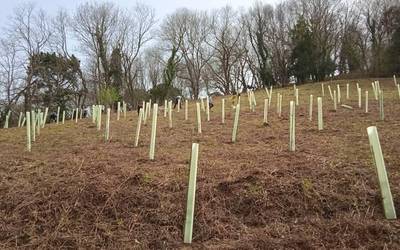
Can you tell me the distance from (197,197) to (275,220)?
116 cm

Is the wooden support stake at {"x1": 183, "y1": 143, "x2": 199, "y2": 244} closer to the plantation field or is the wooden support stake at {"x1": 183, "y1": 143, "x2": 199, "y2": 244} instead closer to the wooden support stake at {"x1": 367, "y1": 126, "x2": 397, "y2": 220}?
the plantation field

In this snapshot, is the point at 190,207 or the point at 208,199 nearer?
the point at 190,207

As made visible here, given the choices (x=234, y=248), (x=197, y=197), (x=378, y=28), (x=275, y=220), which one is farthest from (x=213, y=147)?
(x=378, y=28)

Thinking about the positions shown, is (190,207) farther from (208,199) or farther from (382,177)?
(382,177)

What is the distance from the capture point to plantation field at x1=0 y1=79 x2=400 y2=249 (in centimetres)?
538

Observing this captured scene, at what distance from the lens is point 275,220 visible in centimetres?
573

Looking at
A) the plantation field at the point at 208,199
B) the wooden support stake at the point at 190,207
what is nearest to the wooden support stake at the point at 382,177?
the plantation field at the point at 208,199

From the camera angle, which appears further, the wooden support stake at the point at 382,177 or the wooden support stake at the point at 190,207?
the wooden support stake at the point at 382,177

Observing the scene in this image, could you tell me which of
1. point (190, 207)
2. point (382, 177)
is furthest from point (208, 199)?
point (382, 177)

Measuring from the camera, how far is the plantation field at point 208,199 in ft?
17.6

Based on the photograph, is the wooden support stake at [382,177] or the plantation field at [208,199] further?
the wooden support stake at [382,177]

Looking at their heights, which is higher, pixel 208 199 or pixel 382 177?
pixel 382 177

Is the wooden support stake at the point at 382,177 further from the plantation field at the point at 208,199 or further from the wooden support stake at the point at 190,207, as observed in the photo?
the wooden support stake at the point at 190,207

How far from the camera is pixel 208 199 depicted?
6.24 m
